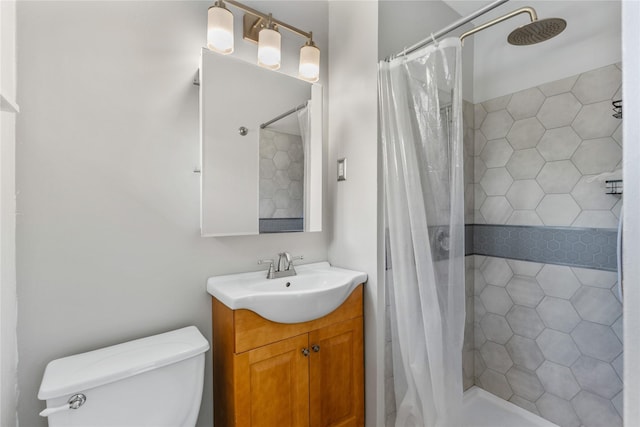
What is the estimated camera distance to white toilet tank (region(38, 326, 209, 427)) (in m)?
0.90

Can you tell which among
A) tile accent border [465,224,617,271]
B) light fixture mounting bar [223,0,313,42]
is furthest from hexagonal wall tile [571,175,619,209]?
light fixture mounting bar [223,0,313,42]

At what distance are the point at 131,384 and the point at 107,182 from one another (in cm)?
75

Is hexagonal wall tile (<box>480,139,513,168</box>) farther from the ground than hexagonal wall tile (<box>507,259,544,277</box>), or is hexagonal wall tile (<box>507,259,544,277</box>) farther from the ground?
hexagonal wall tile (<box>480,139,513,168</box>)

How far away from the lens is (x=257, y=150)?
4.89ft

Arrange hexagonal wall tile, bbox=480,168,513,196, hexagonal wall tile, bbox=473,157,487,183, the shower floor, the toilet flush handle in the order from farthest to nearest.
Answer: hexagonal wall tile, bbox=473,157,487,183 → hexagonal wall tile, bbox=480,168,513,196 → the shower floor → the toilet flush handle

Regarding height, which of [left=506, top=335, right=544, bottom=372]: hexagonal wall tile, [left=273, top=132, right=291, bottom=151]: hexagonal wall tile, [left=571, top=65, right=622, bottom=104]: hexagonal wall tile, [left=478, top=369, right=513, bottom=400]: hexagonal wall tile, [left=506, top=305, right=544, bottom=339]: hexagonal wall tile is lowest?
[left=478, top=369, right=513, bottom=400]: hexagonal wall tile

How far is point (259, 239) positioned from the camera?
5.10ft

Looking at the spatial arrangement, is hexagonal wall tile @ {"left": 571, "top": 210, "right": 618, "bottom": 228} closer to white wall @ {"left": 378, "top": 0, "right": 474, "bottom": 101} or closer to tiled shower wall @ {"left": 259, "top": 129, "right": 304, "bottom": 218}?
white wall @ {"left": 378, "top": 0, "right": 474, "bottom": 101}

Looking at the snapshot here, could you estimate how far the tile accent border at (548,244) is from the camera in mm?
1483

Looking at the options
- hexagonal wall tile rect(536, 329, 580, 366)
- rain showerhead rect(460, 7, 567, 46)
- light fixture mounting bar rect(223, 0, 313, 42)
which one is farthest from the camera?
hexagonal wall tile rect(536, 329, 580, 366)

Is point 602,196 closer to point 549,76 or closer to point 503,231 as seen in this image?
point 503,231

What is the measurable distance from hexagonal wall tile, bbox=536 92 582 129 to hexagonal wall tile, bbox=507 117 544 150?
4 centimetres

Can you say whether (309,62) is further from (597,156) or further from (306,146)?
(597,156)

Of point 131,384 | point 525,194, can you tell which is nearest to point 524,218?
point 525,194
